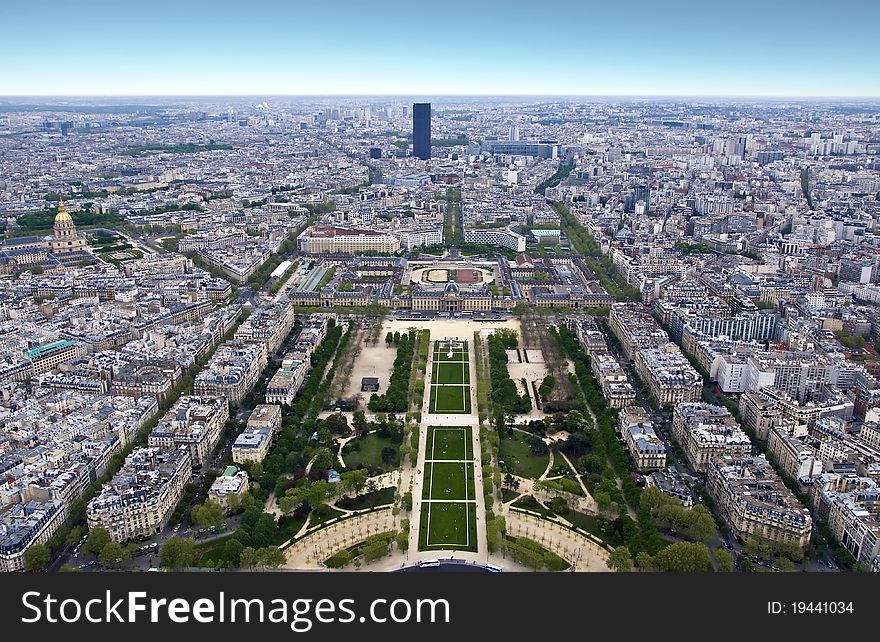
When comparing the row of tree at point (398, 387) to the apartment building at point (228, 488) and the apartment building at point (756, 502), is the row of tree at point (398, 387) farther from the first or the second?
the apartment building at point (756, 502)

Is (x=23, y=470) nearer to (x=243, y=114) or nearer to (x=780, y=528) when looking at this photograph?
(x=780, y=528)

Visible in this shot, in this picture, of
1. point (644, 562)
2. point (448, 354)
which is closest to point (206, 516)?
point (644, 562)

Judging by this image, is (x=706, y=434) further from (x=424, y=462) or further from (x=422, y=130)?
(x=422, y=130)

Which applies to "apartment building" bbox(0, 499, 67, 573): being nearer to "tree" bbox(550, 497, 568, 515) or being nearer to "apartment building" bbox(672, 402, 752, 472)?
"tree" bbox(550, 497, 568, 515)

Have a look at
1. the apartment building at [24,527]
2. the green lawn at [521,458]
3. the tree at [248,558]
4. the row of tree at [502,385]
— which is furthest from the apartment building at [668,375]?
the apartment building at [24,527]

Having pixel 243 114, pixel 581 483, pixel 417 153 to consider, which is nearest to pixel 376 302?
pixel 581 483

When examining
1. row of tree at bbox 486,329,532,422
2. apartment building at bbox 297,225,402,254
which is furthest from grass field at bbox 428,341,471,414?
apartment building at bbox 297,225,402,254
